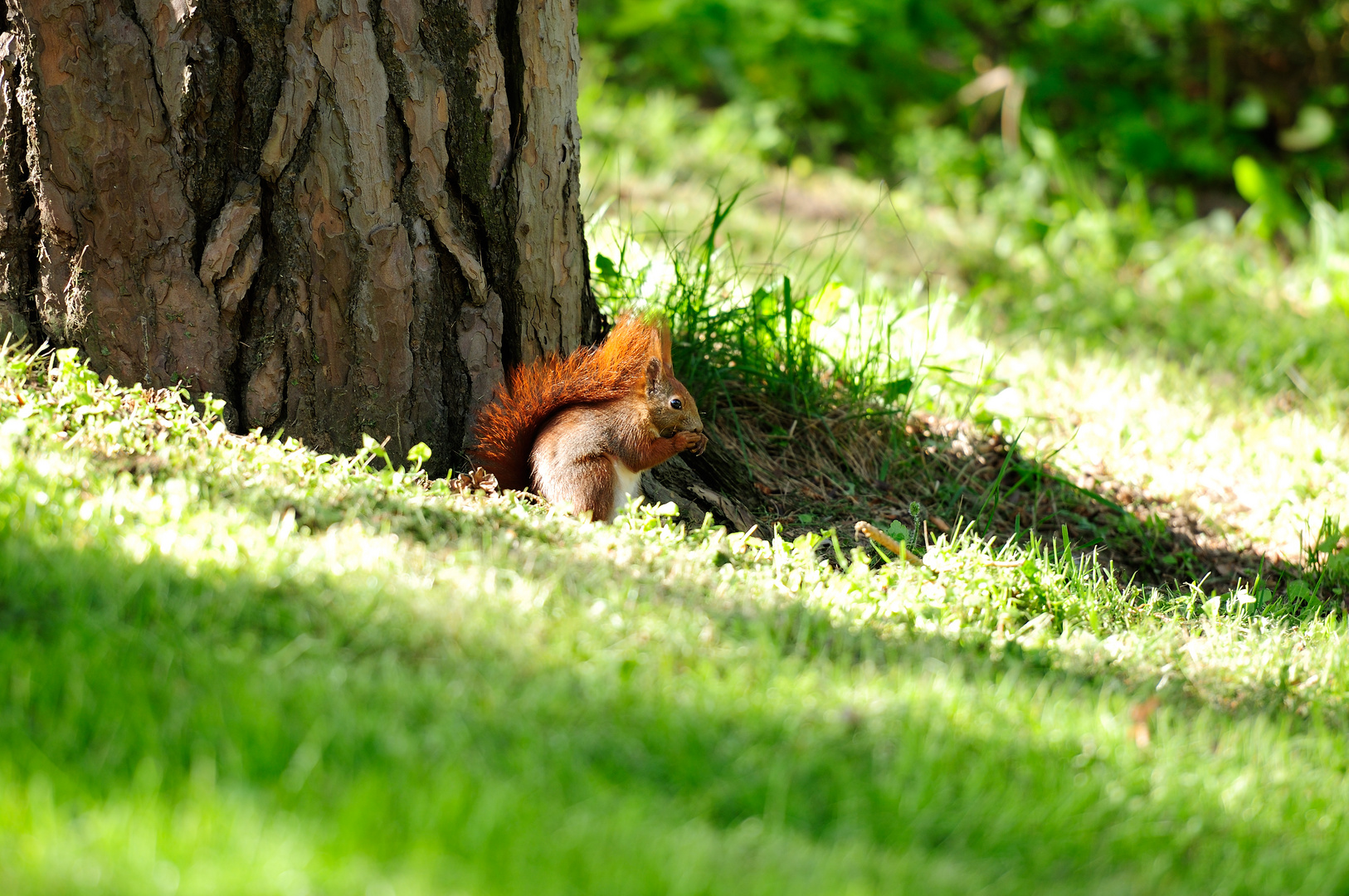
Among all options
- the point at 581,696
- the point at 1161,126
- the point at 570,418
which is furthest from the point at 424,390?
the point at 1161,126

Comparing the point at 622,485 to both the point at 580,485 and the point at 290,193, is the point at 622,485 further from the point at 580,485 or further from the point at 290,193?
the point at 290,193

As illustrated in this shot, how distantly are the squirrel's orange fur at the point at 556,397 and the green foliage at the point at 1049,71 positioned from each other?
578cm

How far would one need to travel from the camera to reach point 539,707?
71.9 inches

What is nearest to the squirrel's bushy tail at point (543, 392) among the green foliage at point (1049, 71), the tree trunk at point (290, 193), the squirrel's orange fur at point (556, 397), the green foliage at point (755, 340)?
the squirrel's orange fur at point (556, 397)

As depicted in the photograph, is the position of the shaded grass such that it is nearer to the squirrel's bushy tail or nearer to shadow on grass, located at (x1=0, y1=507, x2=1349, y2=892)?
the squirrel's bushy tail

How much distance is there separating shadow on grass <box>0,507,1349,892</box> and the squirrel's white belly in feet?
2.33

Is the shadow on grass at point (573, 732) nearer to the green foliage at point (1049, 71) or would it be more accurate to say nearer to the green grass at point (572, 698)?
the green grass at point (572, 698)

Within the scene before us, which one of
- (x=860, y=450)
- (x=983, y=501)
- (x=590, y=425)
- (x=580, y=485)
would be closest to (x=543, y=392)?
(x=590, y=425)

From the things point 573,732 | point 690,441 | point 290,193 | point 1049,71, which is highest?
point 1049,71

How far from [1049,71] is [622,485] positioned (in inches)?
289

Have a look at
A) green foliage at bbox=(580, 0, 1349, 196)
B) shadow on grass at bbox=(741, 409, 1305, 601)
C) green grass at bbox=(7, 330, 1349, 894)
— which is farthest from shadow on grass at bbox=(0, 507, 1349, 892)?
green foliage at bbox=(580, 0, 1349, 196)

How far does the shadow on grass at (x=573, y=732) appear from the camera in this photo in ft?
5.27

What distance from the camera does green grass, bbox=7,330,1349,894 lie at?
1.50 m

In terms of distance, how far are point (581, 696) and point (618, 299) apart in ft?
6.79
